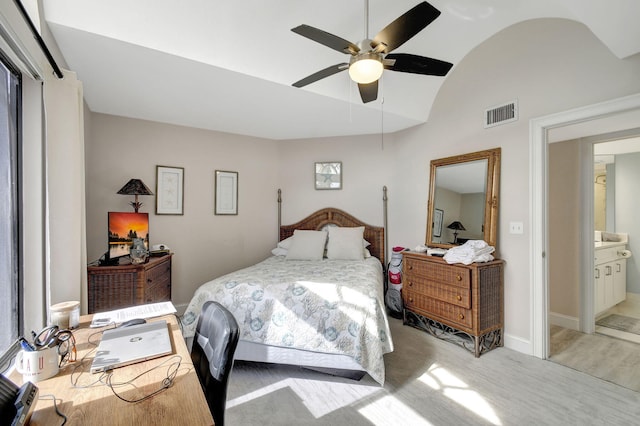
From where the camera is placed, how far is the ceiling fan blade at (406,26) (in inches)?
59.7

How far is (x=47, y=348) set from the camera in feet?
3.17

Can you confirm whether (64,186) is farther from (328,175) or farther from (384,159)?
(384,159)

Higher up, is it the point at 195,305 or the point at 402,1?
the point at 402,1

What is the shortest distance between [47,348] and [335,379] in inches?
72.1

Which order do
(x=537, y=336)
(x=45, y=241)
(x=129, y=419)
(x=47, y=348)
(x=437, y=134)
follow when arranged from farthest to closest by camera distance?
1. (x=437, y=134)
2. (x=537, y=336)
3. (x=45, y=241)
4. (x=47, y=348)
5. (x=129, y=419)

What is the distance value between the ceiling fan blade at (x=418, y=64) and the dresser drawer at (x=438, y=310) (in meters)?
2.08

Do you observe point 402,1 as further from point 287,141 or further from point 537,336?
point 537,336

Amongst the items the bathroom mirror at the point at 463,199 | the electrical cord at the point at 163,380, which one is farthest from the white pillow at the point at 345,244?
the electrical cord at the point at 163,380

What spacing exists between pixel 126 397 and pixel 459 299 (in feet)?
8.63

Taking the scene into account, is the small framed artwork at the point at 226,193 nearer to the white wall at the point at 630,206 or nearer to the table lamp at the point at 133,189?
the table lamp at the point at 133,189

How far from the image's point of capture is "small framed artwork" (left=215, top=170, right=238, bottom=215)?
3.99 metres

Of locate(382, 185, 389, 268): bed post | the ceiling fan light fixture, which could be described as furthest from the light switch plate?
the ceiling fan light fixture

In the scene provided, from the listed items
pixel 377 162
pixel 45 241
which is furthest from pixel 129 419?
pixel 377 162

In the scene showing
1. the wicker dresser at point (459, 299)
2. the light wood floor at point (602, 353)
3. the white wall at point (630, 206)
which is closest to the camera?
the light wood floor at point (602, 353)
